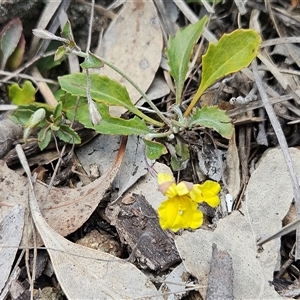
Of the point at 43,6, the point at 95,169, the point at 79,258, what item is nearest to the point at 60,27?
the point at 43,6

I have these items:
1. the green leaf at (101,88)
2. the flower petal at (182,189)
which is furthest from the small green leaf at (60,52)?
the flower petal at (182,189)

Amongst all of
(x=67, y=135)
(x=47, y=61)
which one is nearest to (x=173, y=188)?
(x=67, y=135)

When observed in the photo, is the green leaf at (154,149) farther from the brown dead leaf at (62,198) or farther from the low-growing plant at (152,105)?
the brown dead leaf at (62,198)

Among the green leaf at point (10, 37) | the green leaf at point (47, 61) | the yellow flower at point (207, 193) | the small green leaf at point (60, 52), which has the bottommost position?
the yellow flower at point (207, 193)

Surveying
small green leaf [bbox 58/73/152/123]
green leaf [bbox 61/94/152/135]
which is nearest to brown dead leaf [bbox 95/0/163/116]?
small green leaf [bbox 58/73/152/123]

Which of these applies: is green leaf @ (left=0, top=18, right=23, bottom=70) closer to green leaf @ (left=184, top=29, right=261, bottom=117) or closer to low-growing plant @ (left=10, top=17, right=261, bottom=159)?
low-growing plant @ (left=10, top=17, right=261, bottom=159)

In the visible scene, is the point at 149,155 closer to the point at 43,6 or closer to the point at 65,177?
the point at 65,177
